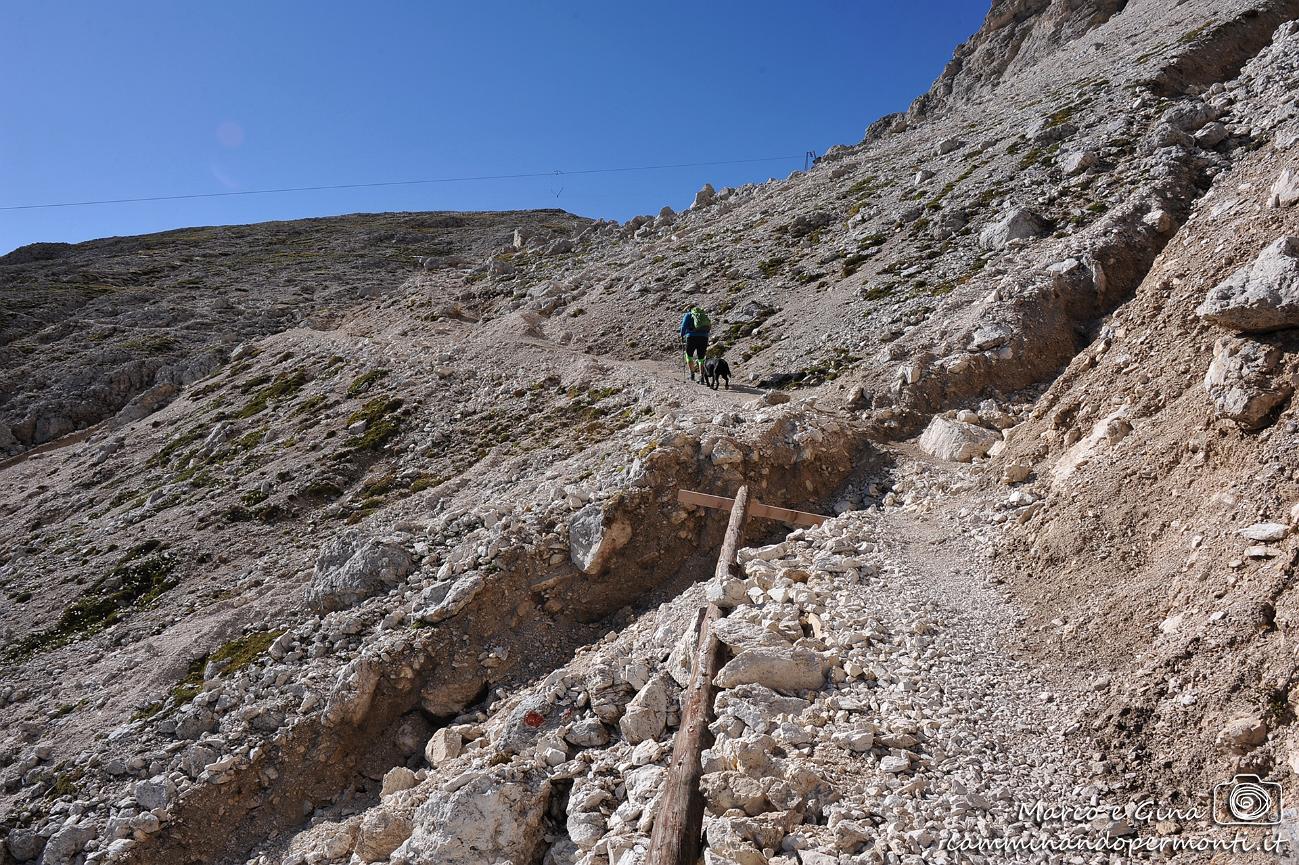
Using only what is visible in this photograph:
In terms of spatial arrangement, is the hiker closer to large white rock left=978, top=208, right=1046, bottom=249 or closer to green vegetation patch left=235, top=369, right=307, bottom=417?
large white rock left=978, top=208, right=1046, bottom=249

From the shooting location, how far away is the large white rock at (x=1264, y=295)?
7680 mm

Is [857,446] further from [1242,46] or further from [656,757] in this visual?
[1242,46]

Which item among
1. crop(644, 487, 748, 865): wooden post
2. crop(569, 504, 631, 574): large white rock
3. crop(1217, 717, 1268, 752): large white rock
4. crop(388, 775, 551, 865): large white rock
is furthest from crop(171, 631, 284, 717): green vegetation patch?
crop(1217, 717, 1268, 752): large white rock

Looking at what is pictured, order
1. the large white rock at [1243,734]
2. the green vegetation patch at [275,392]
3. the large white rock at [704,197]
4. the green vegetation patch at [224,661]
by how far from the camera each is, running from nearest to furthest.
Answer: the large white rock at [1243,734], the green vegetation patch at [224,661], the green vegetation patch at [275,392], the large white rock at [704,197]

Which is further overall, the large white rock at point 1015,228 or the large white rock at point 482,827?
the large white rock at point 1015,228

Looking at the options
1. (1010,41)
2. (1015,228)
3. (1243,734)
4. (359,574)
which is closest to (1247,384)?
(1243,734)

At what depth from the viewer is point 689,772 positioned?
690cm

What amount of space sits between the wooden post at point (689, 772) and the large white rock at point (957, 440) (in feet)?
21.3

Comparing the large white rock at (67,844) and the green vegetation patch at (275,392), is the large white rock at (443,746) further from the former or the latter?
the green vegetation patch at (275,392)

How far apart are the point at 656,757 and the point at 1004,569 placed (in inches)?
191

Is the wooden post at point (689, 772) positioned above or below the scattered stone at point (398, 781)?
above

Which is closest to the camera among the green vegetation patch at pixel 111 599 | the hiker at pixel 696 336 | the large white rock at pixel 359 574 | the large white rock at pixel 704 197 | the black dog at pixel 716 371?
Answer: the large white rock at pixel 359 574

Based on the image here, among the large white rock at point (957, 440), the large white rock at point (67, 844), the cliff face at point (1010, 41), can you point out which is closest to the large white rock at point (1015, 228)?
the large white rock at point (957, 440)

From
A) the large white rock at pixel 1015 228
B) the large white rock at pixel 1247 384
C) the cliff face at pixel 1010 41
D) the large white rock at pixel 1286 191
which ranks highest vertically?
the cliff face at pixel 1010 41
